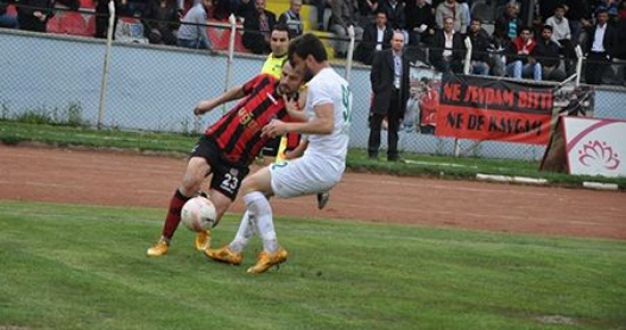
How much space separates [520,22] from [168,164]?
13.4 metres

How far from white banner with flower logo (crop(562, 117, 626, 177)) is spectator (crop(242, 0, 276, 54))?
19.2ft

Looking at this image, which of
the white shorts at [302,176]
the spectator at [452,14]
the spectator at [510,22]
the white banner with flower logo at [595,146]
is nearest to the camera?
the white shorts at [302,176]

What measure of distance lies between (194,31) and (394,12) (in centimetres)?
492

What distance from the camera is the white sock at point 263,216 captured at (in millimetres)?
12922

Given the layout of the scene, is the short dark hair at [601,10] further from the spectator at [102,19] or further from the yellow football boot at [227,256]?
the yellow football boot at [227,256]

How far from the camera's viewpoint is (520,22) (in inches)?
1396

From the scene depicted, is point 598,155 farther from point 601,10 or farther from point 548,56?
point 601,10

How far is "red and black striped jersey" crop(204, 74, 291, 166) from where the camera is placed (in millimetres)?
13688

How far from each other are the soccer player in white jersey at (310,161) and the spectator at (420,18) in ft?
66.2

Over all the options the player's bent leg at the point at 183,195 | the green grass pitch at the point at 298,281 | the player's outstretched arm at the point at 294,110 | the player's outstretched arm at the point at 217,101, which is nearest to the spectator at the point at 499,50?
the green grass pitch at the point at 298,281

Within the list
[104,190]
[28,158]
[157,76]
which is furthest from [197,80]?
[104,190]

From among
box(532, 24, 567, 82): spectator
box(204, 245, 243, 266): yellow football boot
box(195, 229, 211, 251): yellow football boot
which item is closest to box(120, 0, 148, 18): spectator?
box(532, 24, 567, 82): spectator

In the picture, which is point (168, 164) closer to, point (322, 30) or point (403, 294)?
point (322, 30)

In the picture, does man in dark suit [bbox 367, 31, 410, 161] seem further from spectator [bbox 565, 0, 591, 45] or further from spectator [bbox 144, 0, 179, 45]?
spectator [bbox 565, 0, 591, 45]
